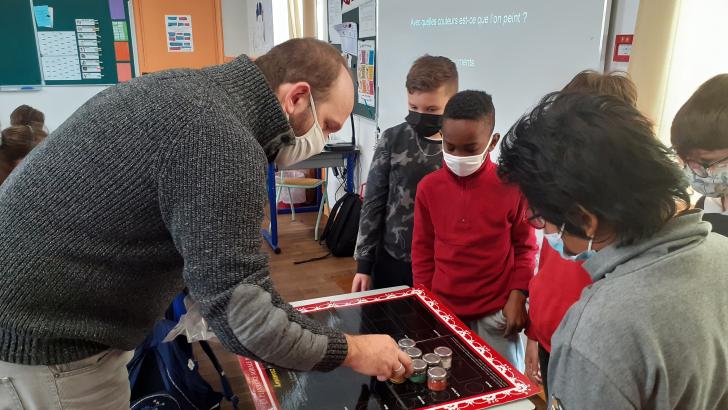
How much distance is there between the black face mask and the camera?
1.64m

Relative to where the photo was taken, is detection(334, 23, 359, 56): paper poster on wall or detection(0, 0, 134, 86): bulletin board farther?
detection(0, 0, 134, 86): bulletin board

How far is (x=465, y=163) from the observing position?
4.54ft

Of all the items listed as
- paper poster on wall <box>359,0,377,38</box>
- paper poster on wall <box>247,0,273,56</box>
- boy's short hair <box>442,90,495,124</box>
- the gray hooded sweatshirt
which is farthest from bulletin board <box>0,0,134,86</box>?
the gray hooded sweatshirt

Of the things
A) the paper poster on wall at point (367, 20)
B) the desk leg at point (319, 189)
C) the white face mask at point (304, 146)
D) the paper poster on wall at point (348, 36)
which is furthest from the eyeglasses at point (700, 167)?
the desk leg at point (319, 189)

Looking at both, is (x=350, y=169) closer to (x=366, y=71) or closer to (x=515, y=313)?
(x=366, y=71)

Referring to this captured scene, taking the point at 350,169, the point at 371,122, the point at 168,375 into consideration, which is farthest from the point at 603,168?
the point at 350,169

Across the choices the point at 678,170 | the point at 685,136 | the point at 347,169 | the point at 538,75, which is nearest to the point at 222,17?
the point at 347,169

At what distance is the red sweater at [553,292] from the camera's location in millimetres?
1104

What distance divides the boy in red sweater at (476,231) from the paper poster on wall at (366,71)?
218 centimetres

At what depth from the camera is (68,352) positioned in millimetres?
902

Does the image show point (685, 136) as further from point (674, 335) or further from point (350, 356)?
point (350, 356)

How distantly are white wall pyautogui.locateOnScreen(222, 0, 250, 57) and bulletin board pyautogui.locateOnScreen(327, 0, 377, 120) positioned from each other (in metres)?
2.27

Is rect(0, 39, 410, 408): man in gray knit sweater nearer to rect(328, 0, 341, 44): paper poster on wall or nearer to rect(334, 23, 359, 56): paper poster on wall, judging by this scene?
rect(334, 23, 359, 56): paper poster on wall

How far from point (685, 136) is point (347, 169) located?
2.90 metres
